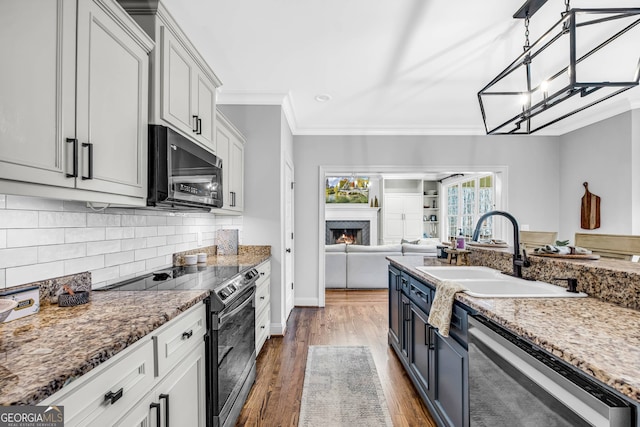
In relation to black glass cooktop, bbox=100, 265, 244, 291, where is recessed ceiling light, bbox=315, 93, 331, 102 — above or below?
above

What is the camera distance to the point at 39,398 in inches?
25.6

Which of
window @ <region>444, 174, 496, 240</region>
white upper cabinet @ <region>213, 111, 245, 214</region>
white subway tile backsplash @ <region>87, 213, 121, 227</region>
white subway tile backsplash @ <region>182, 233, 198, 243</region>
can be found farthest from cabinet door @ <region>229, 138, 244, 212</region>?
window @ <region>444, 174, 496, 240</region>

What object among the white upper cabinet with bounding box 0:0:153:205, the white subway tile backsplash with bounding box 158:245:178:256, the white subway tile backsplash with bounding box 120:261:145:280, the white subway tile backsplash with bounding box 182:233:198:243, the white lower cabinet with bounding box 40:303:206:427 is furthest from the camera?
the white subway tile backsplash with bounding box 182:233:198:243

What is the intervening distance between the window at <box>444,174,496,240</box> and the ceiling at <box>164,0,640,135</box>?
2513 mm

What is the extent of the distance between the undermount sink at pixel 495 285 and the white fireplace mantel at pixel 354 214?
21.4ft

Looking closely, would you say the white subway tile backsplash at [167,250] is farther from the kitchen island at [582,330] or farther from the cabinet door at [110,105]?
the kitchen island at [582,330]

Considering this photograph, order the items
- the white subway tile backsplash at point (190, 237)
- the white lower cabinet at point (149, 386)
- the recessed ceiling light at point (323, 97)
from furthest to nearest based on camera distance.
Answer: the recessed ceiling light at point (323, 97)
the white subway tile backsplash at point (190, 237)
the white lower cabinet at point (149, 386)

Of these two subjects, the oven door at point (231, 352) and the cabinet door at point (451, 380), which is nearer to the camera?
the cabinet door at point (451, 380)

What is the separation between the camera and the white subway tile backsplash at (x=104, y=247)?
164cm

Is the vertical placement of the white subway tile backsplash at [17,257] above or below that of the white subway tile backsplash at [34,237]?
below

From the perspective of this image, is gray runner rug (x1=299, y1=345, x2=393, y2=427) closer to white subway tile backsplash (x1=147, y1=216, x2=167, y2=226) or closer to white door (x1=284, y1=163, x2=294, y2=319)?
white door (x1=284, y1=163, x2=294, y2=319)

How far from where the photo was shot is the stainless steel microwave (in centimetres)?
158

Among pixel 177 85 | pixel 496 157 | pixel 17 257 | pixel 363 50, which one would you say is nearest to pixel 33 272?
pixel 17 257

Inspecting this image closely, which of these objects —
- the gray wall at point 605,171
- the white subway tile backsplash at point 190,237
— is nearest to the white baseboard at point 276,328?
the white subway tile backsplash at point 190,237
